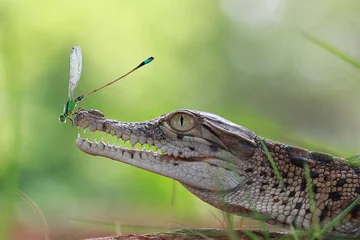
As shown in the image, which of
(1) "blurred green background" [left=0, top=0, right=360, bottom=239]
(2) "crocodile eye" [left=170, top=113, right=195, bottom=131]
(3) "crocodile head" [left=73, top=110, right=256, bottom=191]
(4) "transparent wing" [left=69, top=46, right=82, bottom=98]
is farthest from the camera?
(4) "transparent wing" [left=69, top=46, right=82, bottom=98]

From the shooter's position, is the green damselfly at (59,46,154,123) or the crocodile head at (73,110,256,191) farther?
the green damselfly at (59,46,154,123)

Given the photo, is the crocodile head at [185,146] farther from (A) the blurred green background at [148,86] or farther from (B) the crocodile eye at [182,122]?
(A) the blurred green background at [148,86]

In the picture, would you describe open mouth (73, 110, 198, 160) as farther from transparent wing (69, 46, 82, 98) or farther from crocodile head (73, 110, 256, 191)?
transparent wing (69, 46, 82, 98)

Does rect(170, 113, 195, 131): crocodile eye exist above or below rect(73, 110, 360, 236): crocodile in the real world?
above

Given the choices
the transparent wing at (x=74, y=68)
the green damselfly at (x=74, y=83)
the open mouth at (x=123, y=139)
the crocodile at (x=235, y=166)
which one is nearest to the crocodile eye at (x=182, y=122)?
the crocodile at (x=235, y=166)

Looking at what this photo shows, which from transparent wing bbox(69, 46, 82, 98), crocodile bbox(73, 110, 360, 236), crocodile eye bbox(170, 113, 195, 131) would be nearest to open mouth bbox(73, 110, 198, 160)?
crocodile bbox(73, 110, 360, 236)

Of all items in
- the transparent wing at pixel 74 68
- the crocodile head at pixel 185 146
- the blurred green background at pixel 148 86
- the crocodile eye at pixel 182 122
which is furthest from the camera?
the transparent wing at pixel 74 68

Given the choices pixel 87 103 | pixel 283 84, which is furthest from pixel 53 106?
pixel 283 84
